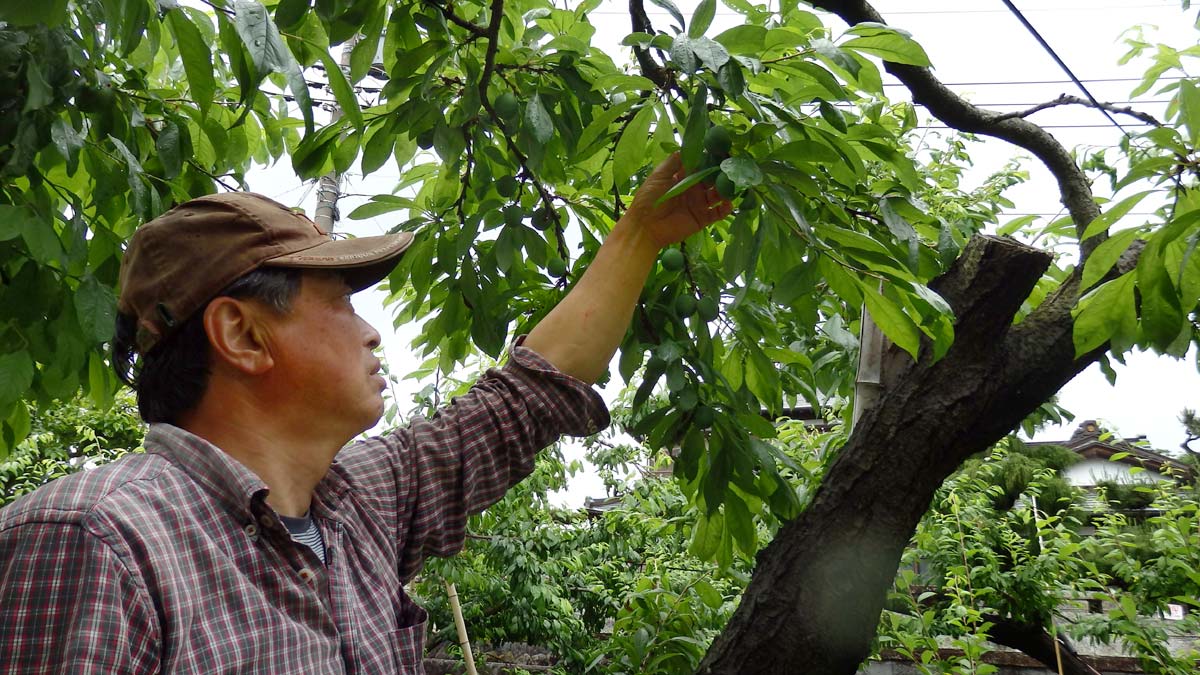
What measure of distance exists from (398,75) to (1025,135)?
4.64 feet

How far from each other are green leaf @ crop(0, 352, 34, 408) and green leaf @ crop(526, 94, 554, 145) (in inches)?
38.0

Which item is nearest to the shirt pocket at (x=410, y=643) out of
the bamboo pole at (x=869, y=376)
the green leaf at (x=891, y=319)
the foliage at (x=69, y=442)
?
the green leaf at (x=891, y=319)

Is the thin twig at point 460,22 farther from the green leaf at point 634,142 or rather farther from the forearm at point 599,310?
the forearm at point 599,310

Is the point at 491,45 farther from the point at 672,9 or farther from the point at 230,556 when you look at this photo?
the point at 230,556

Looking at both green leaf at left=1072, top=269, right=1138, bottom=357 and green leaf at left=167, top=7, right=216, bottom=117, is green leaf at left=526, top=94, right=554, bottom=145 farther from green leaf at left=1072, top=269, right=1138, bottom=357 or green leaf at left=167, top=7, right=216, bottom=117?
green leaf at left=1072, top=269, right=1138, bottom=357

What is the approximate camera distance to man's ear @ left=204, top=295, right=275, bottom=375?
1.15m

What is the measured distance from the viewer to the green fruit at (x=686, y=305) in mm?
1784

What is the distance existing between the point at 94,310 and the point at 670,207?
93 centimetres

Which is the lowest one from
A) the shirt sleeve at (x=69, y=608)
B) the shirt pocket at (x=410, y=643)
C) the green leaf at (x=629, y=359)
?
the shirt sleeve at (x=69, y=608)

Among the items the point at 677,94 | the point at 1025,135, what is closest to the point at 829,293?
the point at 1025,135

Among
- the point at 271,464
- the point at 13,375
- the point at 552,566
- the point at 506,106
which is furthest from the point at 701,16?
the point at 552,566

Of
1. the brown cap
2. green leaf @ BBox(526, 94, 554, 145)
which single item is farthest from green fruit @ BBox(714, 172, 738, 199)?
the brown cap

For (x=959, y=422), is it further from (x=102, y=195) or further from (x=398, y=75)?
(x=102, y=195)

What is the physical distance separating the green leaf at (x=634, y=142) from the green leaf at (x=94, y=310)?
32.7 inches
